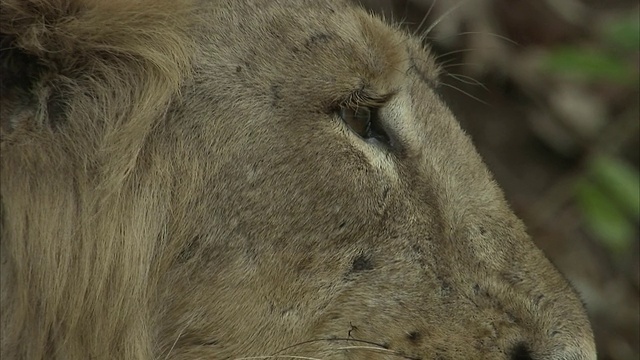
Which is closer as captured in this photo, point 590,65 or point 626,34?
point 626,34

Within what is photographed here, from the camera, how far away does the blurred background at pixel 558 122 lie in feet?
11.9

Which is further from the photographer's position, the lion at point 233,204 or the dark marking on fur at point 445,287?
the dark marking on fur at point 445,287

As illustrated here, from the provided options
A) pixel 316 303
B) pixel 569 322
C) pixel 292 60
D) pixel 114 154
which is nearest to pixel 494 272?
pixel 569 322

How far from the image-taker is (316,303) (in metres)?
1.89

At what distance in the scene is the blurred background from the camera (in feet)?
11.9

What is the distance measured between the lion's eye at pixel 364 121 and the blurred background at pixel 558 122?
1493mm

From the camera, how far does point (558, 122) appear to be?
4.10 meters

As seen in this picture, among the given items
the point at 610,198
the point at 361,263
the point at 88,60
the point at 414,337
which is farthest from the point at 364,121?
the point at 610,198

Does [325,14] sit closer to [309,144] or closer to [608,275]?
[309,144]

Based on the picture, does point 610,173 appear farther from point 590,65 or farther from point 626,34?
point 626,34

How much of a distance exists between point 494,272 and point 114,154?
748 mm

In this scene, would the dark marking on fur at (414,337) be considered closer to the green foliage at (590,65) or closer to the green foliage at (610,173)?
the green foliage at (610,173)

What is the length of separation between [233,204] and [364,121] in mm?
335

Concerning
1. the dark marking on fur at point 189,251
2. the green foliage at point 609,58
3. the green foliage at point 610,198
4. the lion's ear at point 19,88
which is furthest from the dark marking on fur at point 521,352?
the green foliage at point 609,58
